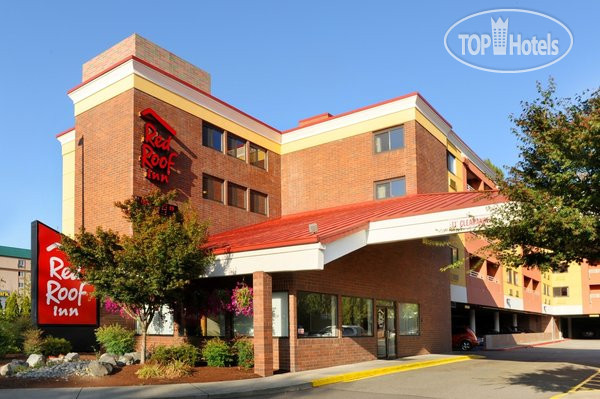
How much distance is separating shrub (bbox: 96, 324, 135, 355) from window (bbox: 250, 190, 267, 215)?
9480 millimetres

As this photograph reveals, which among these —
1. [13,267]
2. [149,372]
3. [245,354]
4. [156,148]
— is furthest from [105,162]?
[13,267]

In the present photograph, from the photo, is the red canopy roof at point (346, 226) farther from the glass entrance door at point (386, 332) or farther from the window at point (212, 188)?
the glass entrance door at point (386, 332)

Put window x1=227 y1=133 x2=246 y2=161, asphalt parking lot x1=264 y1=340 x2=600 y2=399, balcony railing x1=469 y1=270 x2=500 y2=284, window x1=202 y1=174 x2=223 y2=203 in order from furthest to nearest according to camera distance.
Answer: balcony railing x1=469 y1=270 x2=500 y2=284 < window x1=227 y1=133 x2=246 y2=161 < window x1=202 y1=174 x2=223 y2=203 < asphalt parking lot x1=264 y1=340 x2=600 y2=399

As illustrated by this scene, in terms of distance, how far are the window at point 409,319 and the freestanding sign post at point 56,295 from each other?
1298cm

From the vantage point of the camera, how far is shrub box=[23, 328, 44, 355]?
17.8 m

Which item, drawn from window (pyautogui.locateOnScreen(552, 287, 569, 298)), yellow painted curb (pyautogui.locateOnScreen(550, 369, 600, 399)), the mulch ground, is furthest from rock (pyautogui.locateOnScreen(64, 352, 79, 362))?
window (pyautogui.locateOnScreen(552, 287, 569, 298))

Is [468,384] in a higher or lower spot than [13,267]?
lower

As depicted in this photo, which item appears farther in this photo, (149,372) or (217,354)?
(217,354)

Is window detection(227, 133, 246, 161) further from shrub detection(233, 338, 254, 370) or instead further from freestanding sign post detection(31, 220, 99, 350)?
shrub detection(233, 338, 254, 370)

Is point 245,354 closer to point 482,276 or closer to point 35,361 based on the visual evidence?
point 35,361

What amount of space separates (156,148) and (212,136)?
3754 millimetres

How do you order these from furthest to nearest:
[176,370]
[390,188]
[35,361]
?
[390,188] → [35,361] → [176,370]

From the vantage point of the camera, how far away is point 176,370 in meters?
15.7

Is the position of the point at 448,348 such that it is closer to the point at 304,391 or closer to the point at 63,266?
the point at 304,391
